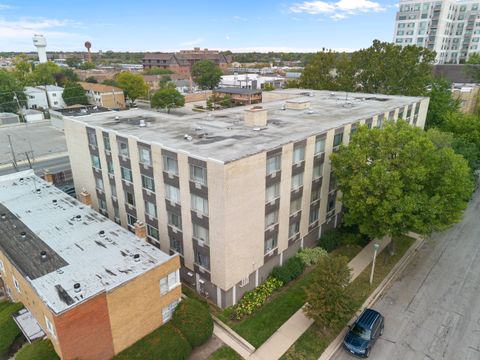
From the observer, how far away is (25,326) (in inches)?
871

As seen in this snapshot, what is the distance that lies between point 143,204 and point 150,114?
13913mm

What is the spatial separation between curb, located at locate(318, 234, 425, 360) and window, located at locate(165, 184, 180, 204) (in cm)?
1507

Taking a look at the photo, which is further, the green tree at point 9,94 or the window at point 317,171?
the green tree at point 9,94

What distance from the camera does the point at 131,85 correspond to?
11294cm

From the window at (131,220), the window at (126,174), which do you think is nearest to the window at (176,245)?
the window at (131,220)

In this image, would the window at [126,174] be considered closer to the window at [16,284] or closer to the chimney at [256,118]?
the window at [16,284]

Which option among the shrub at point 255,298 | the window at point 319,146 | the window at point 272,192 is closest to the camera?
the shrub at point 255,298

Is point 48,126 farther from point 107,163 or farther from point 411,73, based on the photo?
point 411,73

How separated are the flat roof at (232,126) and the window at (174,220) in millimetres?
5449

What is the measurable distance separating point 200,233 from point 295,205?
30.1ft

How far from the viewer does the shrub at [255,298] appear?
2545cm

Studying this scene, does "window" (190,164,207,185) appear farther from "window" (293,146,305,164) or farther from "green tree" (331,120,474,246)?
"green tree" (331,120,474,246)

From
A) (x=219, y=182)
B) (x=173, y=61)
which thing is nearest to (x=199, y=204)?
(x=219, y=182)

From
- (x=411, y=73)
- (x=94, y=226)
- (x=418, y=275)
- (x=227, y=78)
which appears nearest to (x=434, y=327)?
(x=418, y=275)
